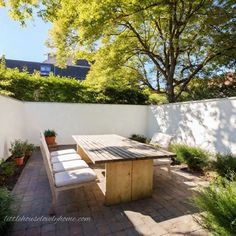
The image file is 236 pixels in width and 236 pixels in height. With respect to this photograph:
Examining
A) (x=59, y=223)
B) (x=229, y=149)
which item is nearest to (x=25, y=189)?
(x=59, y=223)

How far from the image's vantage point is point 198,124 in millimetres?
5473

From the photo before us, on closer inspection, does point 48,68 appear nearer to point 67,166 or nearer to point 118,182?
point 67,166

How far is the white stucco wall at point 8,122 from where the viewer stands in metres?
4.57

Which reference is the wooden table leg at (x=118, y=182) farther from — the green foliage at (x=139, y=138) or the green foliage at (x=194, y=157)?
the green foliage at (x=139, y=138)

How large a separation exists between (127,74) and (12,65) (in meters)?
15.6

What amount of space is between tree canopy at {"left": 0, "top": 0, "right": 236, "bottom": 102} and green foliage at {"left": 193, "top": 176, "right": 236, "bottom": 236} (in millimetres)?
5032

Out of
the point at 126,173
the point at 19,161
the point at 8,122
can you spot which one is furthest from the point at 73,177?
the point at 8,122

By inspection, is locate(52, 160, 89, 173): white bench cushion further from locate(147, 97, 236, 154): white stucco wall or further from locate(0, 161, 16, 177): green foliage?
locate(147, 97, 236, 154): white stucco wall

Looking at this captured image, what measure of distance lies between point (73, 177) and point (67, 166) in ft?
1.57

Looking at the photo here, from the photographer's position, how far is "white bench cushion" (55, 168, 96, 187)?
8.78ft

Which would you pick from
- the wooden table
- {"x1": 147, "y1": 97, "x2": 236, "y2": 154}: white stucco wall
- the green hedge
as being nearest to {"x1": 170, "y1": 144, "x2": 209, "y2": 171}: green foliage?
{"x1": 147, "y1": 97, "x2": 236, "y2": 154}: white stucco wall

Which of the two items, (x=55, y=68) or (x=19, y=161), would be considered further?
(x=55, y=68)

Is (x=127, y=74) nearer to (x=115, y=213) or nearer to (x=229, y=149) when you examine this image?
(x=229, y=149)

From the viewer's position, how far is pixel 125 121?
8555 mm
